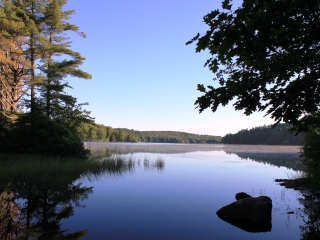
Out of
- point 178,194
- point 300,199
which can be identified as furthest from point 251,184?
point 178,194

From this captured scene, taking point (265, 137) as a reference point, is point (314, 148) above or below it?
above

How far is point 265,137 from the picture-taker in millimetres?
126812

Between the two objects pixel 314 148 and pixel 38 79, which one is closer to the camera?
pixel 314 148

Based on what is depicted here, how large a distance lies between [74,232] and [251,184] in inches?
476

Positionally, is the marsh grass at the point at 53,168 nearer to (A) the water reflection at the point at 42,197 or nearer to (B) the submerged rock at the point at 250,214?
(A) the water reflection at the point at 42,197

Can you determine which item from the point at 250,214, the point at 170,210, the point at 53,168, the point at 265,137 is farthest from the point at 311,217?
the point at 265,137

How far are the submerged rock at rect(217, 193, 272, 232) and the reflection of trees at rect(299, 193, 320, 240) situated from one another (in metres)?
1.01

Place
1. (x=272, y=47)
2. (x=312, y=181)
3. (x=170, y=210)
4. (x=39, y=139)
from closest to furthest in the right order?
1. (x=272, y=47)
2. (x=170, y=210)
3. (x=312, y=181)
4. (x=39, y=139)

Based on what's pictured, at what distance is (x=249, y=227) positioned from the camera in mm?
7531

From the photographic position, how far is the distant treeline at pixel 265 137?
113 meters

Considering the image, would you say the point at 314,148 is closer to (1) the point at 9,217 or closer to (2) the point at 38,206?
(2) the point at 38,206

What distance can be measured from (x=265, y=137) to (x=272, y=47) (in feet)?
442

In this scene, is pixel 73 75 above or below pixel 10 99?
above

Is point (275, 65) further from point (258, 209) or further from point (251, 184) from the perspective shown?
point (251, 184)
